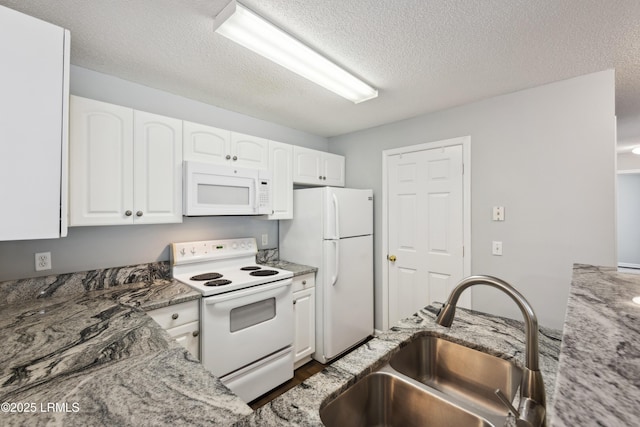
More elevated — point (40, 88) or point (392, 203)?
point (40, 88)

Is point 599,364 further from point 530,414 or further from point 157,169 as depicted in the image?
point 157,169

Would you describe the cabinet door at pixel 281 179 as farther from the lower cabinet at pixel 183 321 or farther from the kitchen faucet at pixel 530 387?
the kitchen faucet at pixel 530 387

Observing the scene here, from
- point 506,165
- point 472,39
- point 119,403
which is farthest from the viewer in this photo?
point 506,165

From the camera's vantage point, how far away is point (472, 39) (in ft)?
5.15

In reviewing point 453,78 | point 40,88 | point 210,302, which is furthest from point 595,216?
point 40,88

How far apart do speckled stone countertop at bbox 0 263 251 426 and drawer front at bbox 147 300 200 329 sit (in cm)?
7

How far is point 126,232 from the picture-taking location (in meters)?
2.08

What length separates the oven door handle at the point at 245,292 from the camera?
1846 mm

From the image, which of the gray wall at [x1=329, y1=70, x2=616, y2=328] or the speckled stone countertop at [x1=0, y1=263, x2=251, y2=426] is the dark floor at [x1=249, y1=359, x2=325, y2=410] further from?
the gray wall at [x1=329, y1=70, x2=616, y2=328]

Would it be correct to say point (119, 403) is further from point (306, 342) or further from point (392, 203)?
point (392, 203)

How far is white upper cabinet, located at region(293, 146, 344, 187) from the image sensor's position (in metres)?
2.87

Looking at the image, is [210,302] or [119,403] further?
[210,302]

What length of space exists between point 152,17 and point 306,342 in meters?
2.57

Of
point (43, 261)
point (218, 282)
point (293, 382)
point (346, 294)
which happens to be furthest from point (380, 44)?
point (293, 382)
